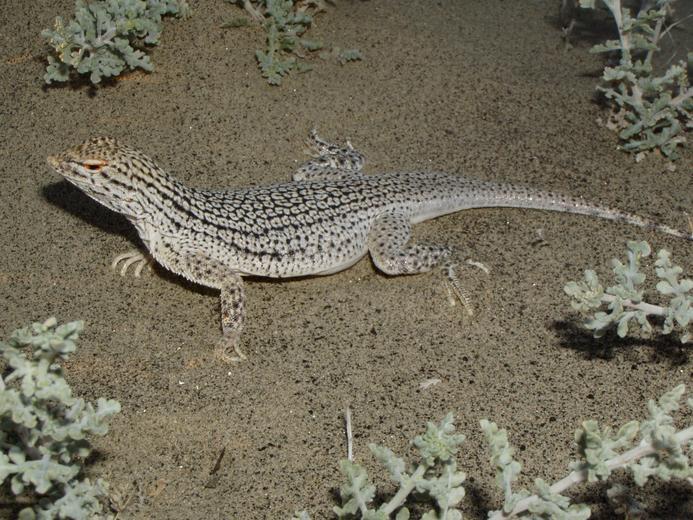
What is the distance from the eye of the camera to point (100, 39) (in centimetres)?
567

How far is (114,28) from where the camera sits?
567 centimetres

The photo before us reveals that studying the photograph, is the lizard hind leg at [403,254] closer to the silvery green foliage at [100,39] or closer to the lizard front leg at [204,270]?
the lizard front leg at [204,270]

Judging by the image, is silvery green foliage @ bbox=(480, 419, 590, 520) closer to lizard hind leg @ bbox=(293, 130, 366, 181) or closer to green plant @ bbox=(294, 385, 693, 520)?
green plant @ bbox=(294, 385, 693, 520)

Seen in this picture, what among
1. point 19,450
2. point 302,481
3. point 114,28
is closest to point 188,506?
point 302,481

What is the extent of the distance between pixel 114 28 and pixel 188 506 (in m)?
3.64

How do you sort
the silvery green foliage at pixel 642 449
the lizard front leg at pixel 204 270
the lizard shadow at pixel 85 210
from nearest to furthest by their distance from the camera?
the silvery green foliage at pixel 642 449 < the lizard front leg at pixel 204 270 < the lizard shadow at pixel 85 210

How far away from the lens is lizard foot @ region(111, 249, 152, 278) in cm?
494

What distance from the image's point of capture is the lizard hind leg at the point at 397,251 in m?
4.91

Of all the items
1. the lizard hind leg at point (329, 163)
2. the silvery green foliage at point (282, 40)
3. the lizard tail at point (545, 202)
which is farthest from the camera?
the silvery green foliage at point (282, 40)

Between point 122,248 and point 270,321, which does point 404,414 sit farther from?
point 122,248

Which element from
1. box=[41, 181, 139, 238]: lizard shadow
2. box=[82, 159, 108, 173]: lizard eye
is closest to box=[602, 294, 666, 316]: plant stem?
box=[82, 159, 108, 173]: lizard eye

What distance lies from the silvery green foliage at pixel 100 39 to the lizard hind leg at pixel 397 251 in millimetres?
2329

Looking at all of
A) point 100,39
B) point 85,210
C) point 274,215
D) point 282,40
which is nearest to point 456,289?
point 274,215

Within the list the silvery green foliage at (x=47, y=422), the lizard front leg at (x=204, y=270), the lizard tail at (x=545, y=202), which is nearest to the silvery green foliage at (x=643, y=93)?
the lizard tail at (x=545, y=202)
